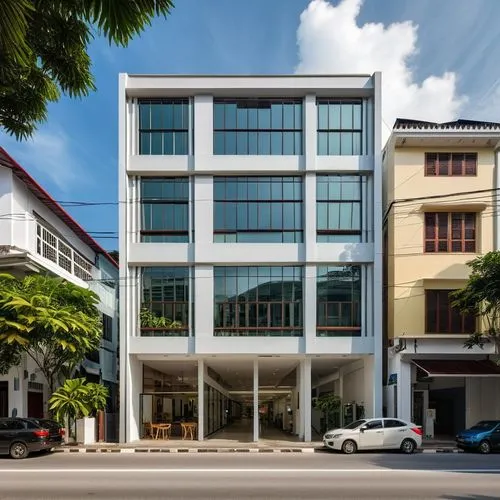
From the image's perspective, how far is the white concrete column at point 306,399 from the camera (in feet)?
77.7

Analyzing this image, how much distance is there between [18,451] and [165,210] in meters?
11.4

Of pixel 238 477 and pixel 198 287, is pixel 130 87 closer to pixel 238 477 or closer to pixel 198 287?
pixel 198 287

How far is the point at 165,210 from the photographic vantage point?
24.0 meters

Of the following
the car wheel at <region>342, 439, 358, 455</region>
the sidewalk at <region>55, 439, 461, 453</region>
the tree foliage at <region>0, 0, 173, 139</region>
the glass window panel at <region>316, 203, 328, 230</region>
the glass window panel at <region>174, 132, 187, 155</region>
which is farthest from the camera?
the glass window panel at <region>174, 132, 187, 155</region>

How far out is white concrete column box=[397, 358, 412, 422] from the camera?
897 inches

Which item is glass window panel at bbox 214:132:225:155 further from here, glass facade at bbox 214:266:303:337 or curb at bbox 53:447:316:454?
curb at bbox 53:447:316:454

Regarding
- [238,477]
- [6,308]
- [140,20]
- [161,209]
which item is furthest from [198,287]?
[140,20]

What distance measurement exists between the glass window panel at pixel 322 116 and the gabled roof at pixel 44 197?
12.8 meters

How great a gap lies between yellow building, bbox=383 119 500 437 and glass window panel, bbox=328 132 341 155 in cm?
262

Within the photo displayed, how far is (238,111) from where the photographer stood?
79.4 feet

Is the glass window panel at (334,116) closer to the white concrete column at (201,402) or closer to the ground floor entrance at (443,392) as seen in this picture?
the ground floor entrance at (443,392)

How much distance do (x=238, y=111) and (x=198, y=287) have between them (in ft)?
27.4

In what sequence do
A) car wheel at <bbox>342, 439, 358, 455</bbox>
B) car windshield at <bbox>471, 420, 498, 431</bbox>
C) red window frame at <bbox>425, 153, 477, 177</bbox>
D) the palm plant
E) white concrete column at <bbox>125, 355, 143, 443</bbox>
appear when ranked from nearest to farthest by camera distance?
car wheel at <bbox>342, 439, 358, 455</bbox>
car windshield at <bbox>471, 420, 498, 431</bbox>
the palm plant
white concrete column at <bbox>125, 355, 143, 443</bbox>
red window frame at <bbox>425, 153, 477, 177</bbox>

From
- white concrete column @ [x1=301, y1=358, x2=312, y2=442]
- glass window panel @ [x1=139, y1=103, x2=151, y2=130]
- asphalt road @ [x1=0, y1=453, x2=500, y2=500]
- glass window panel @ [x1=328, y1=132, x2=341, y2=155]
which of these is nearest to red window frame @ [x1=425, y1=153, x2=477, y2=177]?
glass window panel @ [x1=328, y1=132, x2=341, y2=155]
